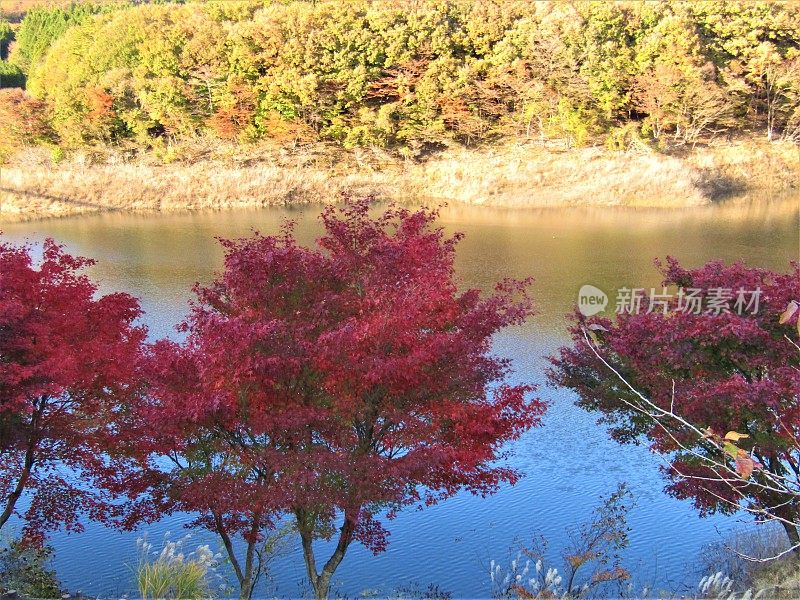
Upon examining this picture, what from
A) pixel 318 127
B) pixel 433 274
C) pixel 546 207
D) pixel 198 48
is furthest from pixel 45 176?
pixel 433 274

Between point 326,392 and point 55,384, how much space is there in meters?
2.37

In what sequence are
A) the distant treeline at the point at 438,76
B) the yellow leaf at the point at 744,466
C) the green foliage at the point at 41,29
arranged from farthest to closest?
the green foliage at the point at 41,29, the distant treeline at the point at 438,76, the yellow leaf at the point at 744,466

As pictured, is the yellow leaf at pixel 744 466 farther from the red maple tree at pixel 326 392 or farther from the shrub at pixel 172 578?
the shrub at pixel 172 578

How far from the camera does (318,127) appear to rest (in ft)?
125

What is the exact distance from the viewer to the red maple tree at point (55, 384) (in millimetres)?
6914

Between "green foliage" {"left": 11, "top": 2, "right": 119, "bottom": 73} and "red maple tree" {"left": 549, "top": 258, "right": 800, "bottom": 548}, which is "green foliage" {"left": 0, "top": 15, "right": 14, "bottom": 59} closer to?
"green foliage" {"left": 11, "top": 2, "right": 119, "bottom": 73}

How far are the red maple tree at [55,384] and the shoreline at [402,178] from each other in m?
25.6

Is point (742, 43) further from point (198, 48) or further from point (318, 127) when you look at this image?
point (198, 48)

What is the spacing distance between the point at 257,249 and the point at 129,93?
3585 centimetres

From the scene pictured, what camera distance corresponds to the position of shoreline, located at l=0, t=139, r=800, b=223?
105ft

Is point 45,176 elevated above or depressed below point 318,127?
below

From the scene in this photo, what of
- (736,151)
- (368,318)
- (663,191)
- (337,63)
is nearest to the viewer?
(368,318)

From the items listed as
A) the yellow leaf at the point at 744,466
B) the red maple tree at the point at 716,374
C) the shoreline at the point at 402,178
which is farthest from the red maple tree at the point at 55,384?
the shoreline at the point at 402,178

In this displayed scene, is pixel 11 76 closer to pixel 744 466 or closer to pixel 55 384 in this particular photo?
pixel 55 384
